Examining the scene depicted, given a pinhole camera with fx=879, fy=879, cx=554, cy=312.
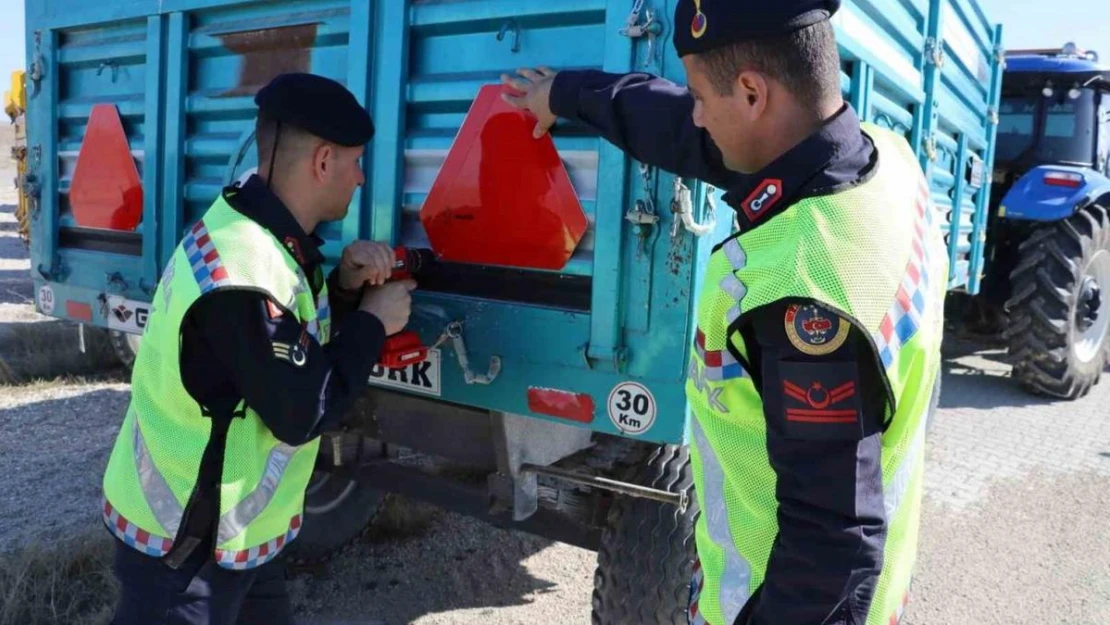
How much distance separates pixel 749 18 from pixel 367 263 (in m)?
1.17

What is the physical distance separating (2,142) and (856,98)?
65.9 metres

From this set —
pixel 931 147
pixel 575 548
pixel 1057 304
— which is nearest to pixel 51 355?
pixel 575 548

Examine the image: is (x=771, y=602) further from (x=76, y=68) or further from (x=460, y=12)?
(x=76, y=68)

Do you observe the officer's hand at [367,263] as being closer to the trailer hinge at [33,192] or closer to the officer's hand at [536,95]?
the officer's hand at [536,95]

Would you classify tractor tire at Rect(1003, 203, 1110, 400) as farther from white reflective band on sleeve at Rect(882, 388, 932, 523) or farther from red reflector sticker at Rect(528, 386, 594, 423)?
white reflective band on sleeve at Rect(882, 388, 932, 523)

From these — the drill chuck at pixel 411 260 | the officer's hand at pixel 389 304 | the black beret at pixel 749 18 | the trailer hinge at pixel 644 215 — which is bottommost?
the officer's hand at pixel 389 304

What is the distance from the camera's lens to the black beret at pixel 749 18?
1275 mm

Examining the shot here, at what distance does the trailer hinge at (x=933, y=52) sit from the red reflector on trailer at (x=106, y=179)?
302cm

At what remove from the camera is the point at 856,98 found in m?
2.52

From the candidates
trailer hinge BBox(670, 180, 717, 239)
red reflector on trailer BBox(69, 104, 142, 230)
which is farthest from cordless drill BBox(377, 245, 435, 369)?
red reflector on trailer BBox(69, 104, 142, 230)

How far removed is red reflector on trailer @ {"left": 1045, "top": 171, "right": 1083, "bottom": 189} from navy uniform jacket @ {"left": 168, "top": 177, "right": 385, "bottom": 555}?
5649 millimetres

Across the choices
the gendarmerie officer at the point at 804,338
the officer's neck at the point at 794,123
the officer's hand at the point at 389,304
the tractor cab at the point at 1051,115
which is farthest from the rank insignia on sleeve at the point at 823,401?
the tractor cab at the point at 1051,115

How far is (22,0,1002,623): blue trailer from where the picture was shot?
2.08 meters

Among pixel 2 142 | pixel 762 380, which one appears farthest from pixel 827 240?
pixel 2 142
